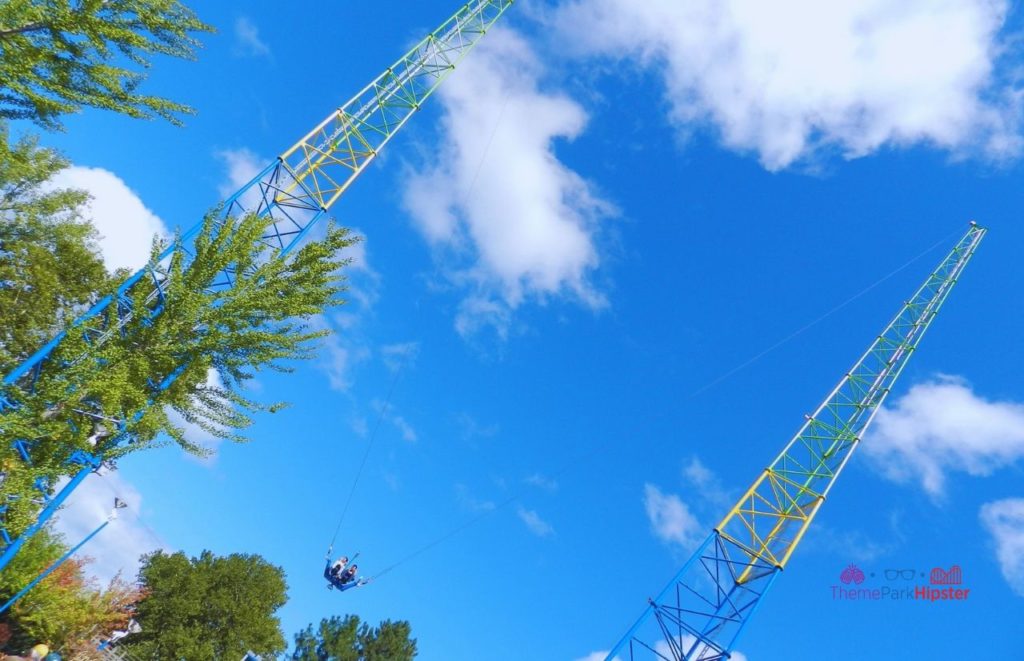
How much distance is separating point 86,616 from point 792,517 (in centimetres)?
3584

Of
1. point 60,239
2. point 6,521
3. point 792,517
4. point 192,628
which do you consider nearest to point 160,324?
point 6,521

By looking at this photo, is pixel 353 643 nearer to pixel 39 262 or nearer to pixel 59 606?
pixel 59 606

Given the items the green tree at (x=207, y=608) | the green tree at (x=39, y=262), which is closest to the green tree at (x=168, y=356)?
the green tree at (x=39, y=262)

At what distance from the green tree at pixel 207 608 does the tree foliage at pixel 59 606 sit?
1.65m

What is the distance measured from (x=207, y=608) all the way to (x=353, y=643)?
1216 cm

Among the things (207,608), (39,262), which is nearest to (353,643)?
(207,608)

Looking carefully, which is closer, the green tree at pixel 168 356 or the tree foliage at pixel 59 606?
the green tree at pixel 168 356

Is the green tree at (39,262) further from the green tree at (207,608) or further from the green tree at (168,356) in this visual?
the green tree at (207,608)

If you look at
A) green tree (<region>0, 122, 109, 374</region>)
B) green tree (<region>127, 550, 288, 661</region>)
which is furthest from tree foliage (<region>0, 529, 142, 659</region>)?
green tree (<region>0, 122, 109, 374</region>)

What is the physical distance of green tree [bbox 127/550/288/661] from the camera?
125ft

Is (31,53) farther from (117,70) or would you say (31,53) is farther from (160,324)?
(160,324)

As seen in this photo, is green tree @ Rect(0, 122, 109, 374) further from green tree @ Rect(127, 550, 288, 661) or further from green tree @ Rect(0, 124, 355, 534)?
green tree @ Rect(127, 550, 288, 661)

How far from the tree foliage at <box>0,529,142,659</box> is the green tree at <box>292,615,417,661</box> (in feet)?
44.1

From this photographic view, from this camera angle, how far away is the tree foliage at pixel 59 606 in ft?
68.7
